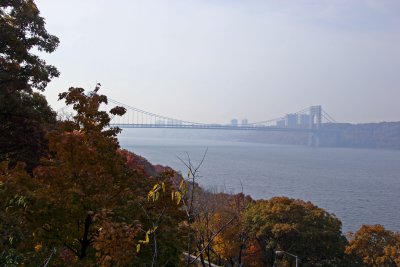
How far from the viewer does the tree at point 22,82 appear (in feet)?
32.4

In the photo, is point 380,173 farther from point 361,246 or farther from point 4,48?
point 4,48

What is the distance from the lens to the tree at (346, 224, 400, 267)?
18.5 meters

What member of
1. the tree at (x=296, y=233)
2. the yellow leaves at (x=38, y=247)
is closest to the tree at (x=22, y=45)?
the yellow leaves at (x=38, y=247)

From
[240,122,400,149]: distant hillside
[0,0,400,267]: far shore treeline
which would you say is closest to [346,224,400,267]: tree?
[0,0,400,267]: far shore treeline

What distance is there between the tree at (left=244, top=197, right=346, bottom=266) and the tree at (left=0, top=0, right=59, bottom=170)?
1288 centimetres

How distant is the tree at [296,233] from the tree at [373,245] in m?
1.23

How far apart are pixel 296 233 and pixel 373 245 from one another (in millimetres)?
3318

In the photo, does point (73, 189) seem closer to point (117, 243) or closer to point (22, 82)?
point (117, 243)

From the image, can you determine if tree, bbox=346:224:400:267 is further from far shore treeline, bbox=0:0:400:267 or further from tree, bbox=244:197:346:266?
far shore treeline, bbox=0:0:400:267

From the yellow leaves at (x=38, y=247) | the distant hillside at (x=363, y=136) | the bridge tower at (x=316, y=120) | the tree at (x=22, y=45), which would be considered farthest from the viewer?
the distant hillside at (x=363, y=136)

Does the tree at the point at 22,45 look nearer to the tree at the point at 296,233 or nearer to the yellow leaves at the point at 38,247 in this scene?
the yellow leaves at the point at 38,247

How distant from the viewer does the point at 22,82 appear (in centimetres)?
1020

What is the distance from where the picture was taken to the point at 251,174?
67250 mm

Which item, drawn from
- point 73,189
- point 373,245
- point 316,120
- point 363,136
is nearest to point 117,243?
point 73,189
